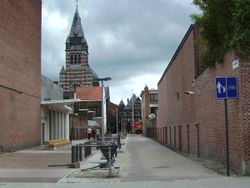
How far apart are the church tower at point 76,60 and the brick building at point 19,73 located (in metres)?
94.4

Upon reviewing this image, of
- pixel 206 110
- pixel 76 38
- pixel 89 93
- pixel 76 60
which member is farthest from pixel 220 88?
pixel 76 60

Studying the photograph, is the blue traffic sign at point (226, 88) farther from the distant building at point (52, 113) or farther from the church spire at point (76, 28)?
the church spire at point (76, 28)

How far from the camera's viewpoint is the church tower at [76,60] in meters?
140

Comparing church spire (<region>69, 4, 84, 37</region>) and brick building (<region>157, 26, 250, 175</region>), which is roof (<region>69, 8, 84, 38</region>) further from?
brick building (<region>157, 26, 250, 175</region>)

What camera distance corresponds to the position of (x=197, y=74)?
1077 inches

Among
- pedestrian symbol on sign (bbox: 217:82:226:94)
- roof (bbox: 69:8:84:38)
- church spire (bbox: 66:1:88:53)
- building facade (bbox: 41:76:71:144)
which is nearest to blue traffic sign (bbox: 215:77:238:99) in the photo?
pedestrian symbol on sign (bbox: 217:82:226:94)

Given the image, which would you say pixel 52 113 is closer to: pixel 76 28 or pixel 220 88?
pixel 220 88

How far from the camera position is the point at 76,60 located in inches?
5640

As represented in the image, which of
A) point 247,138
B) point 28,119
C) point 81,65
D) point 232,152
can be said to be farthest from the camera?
point 81,65

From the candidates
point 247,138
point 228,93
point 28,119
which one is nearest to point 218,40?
point 228,93

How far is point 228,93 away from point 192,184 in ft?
12.0

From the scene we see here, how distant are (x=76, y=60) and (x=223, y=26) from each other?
12596 centimetres

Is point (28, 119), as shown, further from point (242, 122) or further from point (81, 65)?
point (81, 65)

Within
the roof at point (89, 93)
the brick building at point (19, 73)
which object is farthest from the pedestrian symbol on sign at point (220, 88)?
the roof at point (89, 93)
